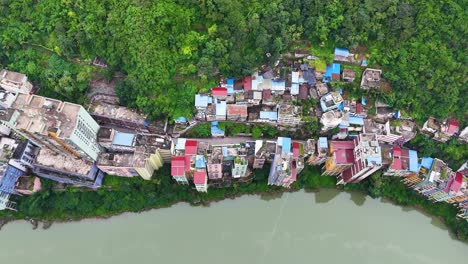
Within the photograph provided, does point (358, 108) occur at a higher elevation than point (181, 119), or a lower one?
higher

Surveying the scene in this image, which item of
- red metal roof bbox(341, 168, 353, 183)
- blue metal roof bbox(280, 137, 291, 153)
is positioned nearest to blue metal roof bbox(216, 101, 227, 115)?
blue metal roof bbox(280, 137, 291, 153)

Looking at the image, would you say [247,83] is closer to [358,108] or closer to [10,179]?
[358,108]

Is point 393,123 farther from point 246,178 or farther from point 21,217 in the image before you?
point 21,217

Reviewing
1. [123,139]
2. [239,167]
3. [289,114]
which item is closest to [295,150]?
[289,114]

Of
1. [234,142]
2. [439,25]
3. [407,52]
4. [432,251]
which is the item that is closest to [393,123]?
[407,52]

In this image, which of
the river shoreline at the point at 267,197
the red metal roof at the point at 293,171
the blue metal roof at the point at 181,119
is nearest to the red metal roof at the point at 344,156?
the red metal roof at the point at 293,171

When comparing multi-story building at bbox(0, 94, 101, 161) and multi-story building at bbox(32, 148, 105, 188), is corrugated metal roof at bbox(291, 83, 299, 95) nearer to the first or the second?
multi-story building at bbox(0, 94, 101, 161)
